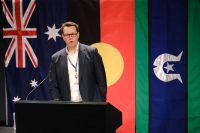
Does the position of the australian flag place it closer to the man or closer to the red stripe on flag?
the red stripe on flag

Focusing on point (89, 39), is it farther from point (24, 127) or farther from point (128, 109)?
point (24, 127)

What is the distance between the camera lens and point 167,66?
15.1ft

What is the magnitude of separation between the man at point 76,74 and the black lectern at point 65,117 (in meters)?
1.02

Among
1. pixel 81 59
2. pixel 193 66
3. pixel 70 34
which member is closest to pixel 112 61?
pixel 193 66

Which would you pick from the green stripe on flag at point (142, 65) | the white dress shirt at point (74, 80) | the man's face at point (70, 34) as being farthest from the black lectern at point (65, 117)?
the green stripe on flag at point (142, 65)

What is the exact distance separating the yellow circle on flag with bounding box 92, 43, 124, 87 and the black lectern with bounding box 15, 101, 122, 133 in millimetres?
2800

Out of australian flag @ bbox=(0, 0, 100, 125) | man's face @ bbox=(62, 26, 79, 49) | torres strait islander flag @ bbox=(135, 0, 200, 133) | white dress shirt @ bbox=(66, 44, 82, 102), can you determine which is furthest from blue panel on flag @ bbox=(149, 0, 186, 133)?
man's face @ bbox=(62, 26, 79, 49)

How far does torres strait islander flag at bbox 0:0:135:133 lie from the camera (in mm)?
4699

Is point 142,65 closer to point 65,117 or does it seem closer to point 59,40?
point 59,40

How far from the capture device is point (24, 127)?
1898 mm

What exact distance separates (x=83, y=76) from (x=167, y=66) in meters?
1.97

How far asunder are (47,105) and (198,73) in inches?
122

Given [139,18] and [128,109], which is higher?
[139,18]

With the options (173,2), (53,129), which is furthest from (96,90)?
(173,2)
